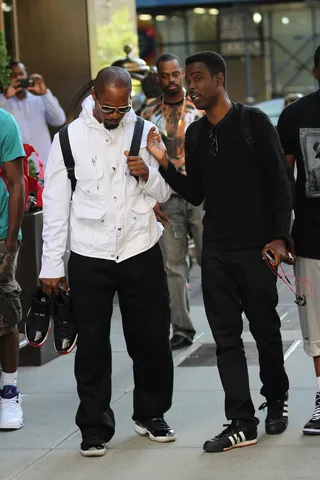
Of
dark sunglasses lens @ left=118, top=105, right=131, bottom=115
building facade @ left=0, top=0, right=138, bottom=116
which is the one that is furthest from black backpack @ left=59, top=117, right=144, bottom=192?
building facade @ left=0, top=0, right=138, bottom=116

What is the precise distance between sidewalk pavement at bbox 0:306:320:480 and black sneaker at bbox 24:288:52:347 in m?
0.63

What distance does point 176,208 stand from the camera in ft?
27.2

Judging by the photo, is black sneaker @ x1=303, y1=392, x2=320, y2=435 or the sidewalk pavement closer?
the sidewalk pavement

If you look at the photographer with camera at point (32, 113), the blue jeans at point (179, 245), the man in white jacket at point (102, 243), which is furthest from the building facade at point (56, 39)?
the man in white jacket at point (102, 243)

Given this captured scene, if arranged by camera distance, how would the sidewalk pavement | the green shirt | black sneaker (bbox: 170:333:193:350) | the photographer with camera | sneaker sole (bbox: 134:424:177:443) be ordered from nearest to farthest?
the sidewalk pavement
sneaker sole (bbox: 134:424:177:443)
the green shirt
black sneaker (bbox: 170:333:193:350)
the photographer with camera

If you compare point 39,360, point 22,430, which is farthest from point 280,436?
point 39,360

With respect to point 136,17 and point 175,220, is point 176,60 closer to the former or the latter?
point 175,220

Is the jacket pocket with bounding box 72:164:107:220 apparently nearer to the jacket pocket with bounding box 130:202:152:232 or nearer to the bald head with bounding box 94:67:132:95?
the jacket pocket with bounding box 130:202:152:232

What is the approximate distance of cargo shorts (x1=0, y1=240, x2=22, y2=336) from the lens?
21.0 feet

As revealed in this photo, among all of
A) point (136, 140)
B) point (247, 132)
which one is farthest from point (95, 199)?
point (247, 132)

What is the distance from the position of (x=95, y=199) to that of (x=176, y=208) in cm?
270

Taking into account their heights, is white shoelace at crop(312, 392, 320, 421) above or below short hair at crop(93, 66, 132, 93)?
below

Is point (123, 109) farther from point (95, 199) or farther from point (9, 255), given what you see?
point (9, 255)

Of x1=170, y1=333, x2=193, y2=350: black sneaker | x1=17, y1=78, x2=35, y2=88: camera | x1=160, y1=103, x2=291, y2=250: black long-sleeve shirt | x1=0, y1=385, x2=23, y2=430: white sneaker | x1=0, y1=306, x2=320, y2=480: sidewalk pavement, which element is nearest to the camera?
x1=0, y1=306, x2=320, y2=480: sidewalk pavement
